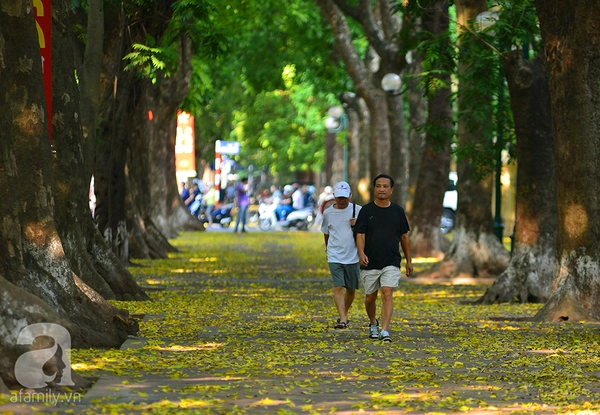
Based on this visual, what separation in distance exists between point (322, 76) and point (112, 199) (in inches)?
761

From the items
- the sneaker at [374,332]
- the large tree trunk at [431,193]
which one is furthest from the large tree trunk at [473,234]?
the sneaker at [374,332]

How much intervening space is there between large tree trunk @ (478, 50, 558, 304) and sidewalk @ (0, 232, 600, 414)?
75 cm

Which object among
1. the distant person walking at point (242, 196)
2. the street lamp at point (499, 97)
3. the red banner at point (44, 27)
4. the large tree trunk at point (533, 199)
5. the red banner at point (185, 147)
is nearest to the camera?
the red banner at point (44, 27)

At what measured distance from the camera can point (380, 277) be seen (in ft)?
46.8

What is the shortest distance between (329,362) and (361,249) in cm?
261

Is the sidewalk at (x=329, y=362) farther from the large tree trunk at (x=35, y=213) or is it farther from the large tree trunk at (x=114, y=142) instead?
the large tree trunk at (x=114, y=142)

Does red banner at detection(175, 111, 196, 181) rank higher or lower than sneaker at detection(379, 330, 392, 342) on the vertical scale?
higher

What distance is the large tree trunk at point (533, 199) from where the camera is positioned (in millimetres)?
20000

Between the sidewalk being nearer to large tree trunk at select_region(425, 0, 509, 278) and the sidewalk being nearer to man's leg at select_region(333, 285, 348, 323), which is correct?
man's leg at select_region(333, 285, 348, 323)

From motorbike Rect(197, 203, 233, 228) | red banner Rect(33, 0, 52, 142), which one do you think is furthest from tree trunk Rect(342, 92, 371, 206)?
red banner Rect(33, 0, 52, 142)

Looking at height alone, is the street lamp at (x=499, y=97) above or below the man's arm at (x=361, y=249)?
above

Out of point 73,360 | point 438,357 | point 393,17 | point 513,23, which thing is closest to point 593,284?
point 438,357

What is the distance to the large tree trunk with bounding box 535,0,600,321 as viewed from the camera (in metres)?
16.3

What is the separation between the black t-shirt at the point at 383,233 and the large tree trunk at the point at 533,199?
617cm
